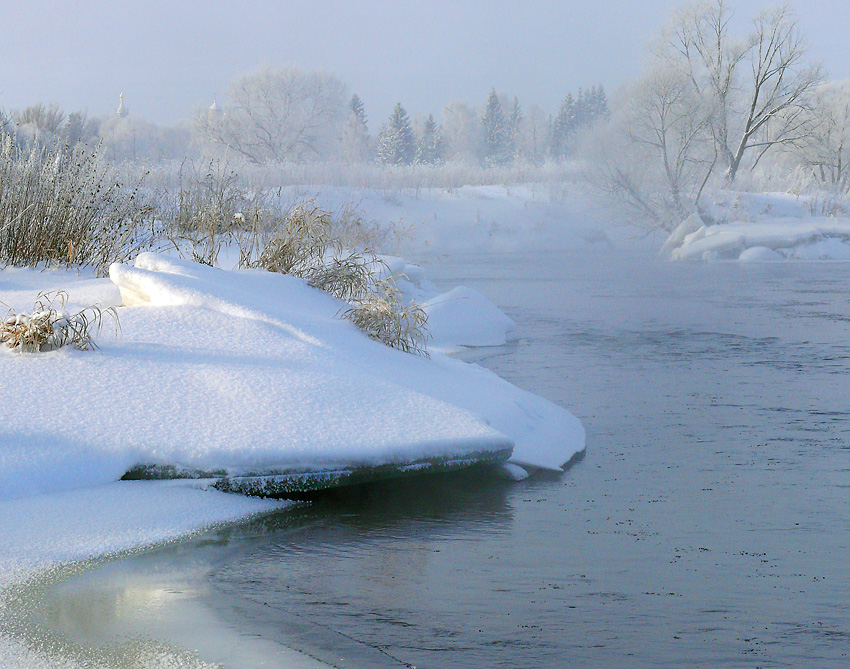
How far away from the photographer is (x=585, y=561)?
134 inches

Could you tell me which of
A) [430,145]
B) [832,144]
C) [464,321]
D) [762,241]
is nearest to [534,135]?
[430,145]

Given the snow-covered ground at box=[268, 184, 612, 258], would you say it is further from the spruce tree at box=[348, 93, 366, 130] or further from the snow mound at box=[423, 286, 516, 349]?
the spruce tree at box=[348, 93, 366, 130]

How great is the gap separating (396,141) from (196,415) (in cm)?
5966

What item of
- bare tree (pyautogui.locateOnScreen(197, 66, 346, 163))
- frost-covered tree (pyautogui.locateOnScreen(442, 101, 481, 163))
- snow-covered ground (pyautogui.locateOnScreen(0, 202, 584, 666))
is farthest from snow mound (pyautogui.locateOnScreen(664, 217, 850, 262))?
frost-covered tree (pyautogui.locateOnScreen(442, 101, 481, 163))

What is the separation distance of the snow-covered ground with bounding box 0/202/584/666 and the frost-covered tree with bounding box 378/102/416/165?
57431 millimetres

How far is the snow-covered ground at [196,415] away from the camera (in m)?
3.54

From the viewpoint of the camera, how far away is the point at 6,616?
2.79 metres

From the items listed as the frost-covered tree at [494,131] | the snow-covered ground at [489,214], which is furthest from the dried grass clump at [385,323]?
the frost-covered tree at [494,131]

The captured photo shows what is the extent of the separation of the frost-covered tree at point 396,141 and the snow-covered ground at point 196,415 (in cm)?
5743

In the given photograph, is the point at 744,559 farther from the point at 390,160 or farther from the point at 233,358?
the point at 390,160

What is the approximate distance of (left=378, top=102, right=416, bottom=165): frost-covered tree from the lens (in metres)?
62.2

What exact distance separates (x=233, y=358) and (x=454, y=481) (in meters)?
1.29

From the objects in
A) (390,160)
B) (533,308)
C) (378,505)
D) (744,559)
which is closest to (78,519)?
(378,505)

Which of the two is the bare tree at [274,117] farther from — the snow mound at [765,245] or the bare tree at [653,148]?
the snow mound at [765,245]
